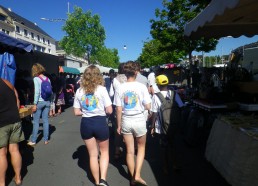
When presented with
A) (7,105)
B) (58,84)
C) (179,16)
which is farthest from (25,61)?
(179,16)

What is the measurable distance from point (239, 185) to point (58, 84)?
1037cm

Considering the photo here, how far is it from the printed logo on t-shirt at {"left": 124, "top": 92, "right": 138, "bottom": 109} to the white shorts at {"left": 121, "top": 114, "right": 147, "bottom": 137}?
158 mm

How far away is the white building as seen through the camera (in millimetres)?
44028

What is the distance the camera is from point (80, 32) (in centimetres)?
3781

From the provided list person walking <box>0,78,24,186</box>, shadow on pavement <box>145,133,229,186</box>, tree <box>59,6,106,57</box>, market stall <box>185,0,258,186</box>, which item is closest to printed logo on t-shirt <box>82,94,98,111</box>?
person walking <box>0,78,24,186</box>

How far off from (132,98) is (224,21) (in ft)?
8.71

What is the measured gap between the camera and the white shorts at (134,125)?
393cm

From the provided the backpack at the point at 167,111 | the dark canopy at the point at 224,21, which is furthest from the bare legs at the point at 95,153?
the dark canopy at the point at 224,21

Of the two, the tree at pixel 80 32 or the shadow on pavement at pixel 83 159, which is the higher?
the tree at pixel 80 32

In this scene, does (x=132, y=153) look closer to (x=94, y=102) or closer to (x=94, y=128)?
(x=94, y=128)

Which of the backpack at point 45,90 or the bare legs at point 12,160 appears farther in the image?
the backpack at point 45,90

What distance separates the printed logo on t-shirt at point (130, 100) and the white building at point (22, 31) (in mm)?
42970

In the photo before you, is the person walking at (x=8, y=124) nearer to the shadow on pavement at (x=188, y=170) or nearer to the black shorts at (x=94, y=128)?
the black shorts at (x=94, y=128)

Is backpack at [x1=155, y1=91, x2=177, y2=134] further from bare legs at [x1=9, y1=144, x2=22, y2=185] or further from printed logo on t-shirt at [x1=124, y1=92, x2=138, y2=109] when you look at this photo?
bare legs at [x1=9, y1=144, x2=22, y2=185]
